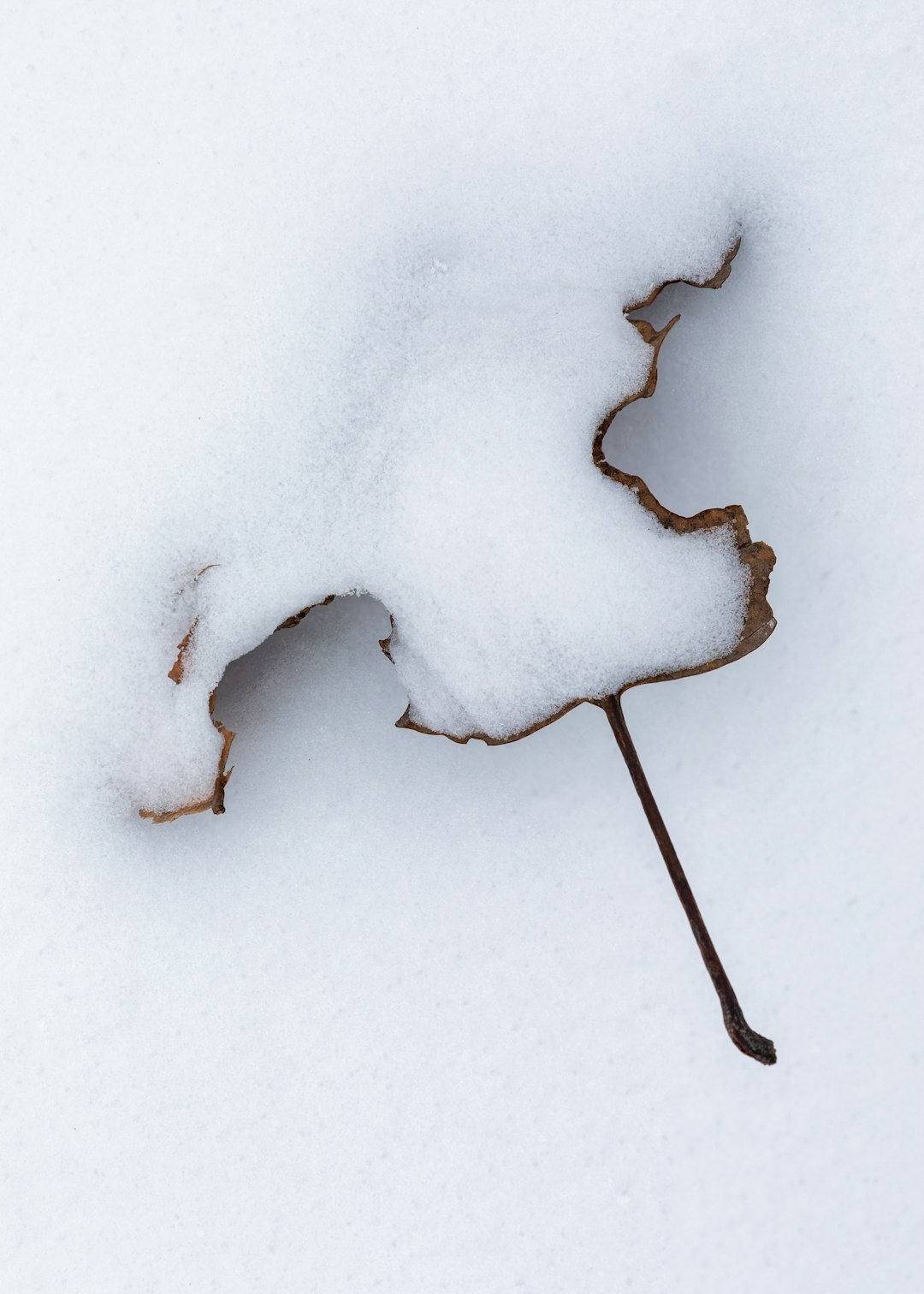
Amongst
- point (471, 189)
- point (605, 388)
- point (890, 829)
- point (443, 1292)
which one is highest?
point (471, 189)

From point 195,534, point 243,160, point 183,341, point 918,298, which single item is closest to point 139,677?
point 195,534

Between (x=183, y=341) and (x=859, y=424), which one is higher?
(x=183, y=341)

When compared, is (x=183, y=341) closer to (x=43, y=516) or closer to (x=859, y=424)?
(x=43, y=516)

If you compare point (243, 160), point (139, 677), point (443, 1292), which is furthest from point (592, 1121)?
point (243, 160)

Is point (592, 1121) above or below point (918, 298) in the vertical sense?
below

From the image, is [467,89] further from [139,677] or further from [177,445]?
[139,677]

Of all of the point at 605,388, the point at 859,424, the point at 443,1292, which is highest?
the point at 605,388
